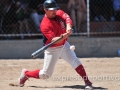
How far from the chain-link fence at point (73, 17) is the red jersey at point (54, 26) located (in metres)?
4.04

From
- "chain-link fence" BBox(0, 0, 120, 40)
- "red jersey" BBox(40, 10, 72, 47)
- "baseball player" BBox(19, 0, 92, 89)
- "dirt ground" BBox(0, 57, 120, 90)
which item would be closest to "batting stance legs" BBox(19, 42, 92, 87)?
"baseball player" BBox(19, 0, 92, 89)

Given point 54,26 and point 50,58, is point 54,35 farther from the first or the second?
point 50,58

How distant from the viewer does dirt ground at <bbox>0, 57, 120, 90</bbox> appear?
22.5 ft

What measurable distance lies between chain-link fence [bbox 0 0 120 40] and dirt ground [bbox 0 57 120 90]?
3.74 ft

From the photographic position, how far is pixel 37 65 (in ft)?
Result: 29.8

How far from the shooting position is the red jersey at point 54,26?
20.1ft

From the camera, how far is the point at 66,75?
312 inches

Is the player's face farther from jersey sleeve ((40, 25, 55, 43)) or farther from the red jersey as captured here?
jersey sleeve ((40, 25, 55, 43))

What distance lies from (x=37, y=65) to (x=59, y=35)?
→ 2915mm

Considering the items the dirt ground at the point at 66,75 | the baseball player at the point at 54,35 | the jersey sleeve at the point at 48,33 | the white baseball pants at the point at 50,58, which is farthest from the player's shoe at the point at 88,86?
the jersey sleeve at the point at 48,33

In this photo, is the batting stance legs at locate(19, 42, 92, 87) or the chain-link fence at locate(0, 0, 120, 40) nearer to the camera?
the batting stance legs at locate(19, 42, 92, 87)

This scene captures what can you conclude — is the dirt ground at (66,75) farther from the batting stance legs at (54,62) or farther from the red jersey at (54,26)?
the red jersey at (54,26)

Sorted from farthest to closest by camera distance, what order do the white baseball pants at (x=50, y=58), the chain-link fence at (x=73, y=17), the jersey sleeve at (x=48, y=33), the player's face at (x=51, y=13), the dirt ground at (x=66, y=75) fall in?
the chain-link fence at (x=73, y=17), the dirt ground at (x=66, y=75), the white baseball pants at (x=50, y=58), the player's face at (x=51, y=13), the jersey sleeve at (x=48, y=33)

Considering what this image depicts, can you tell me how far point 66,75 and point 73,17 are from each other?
116 inches
